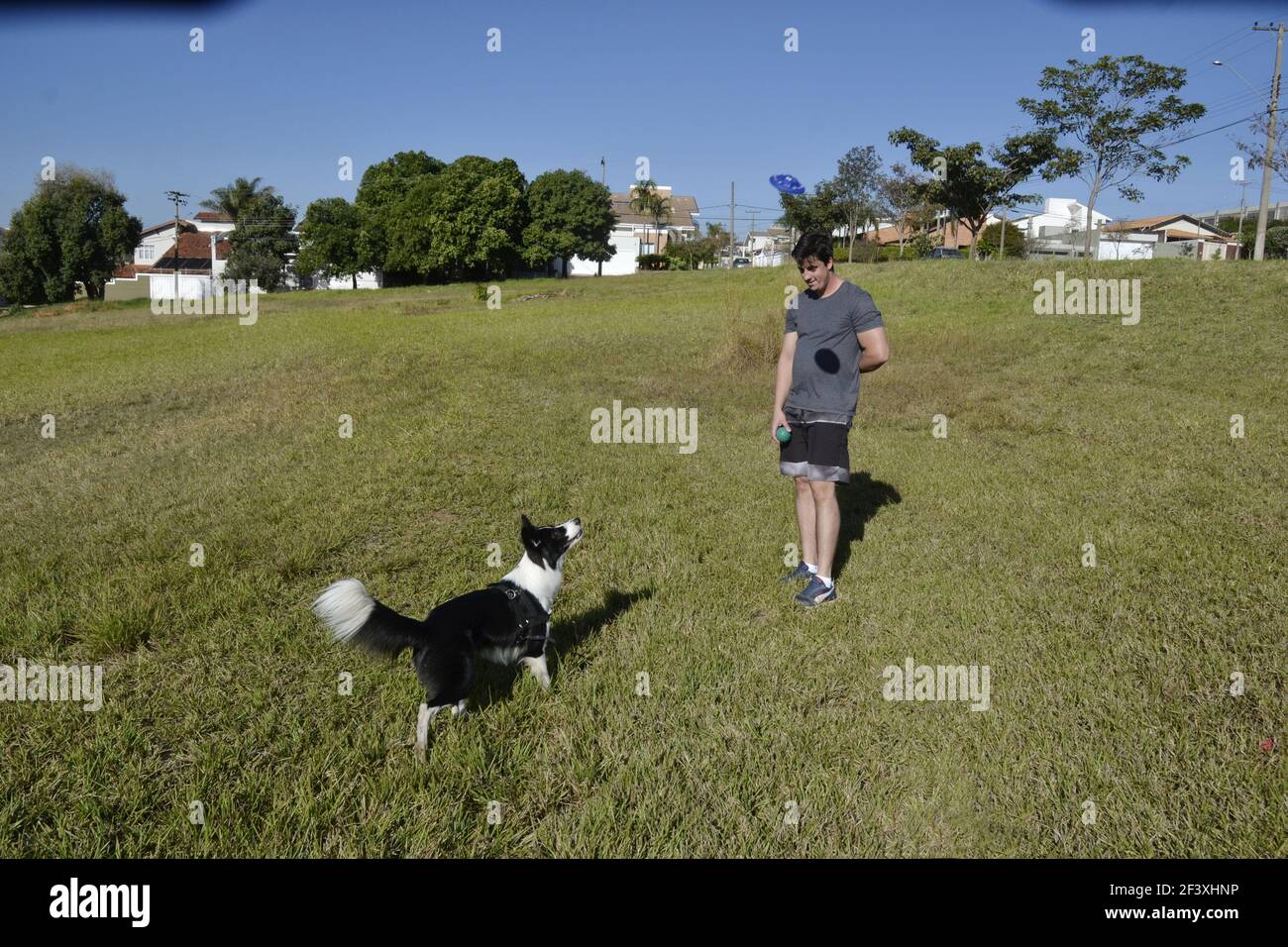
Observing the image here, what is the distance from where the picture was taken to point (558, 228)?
2849 inches

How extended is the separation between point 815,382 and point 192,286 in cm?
8769

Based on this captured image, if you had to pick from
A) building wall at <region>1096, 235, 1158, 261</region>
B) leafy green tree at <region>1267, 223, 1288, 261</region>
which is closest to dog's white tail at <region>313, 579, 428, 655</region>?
leafy green tree at <region>1267, 223, 1288, 261</region>

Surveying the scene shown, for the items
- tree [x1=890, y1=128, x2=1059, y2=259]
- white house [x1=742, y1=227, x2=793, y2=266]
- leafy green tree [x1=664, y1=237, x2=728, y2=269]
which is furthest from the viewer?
white house [x1=742, y1=227, x2=793, y2=266]

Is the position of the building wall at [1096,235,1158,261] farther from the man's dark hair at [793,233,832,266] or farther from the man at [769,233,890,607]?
the man's dark hair at [793,233,832,266]

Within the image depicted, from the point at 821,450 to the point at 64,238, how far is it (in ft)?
273

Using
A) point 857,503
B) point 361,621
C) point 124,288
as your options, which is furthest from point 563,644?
point 124,288

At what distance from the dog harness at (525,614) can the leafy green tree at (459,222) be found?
212 feet

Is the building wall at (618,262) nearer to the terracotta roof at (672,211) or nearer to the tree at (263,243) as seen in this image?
the terracotta roof at (672,211)

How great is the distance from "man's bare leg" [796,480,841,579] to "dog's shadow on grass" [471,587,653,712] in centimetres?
131

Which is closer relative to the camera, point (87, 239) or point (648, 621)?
point (648, 621)

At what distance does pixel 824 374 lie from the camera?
512 centimetres

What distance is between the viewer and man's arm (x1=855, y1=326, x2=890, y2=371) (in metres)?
5.00
